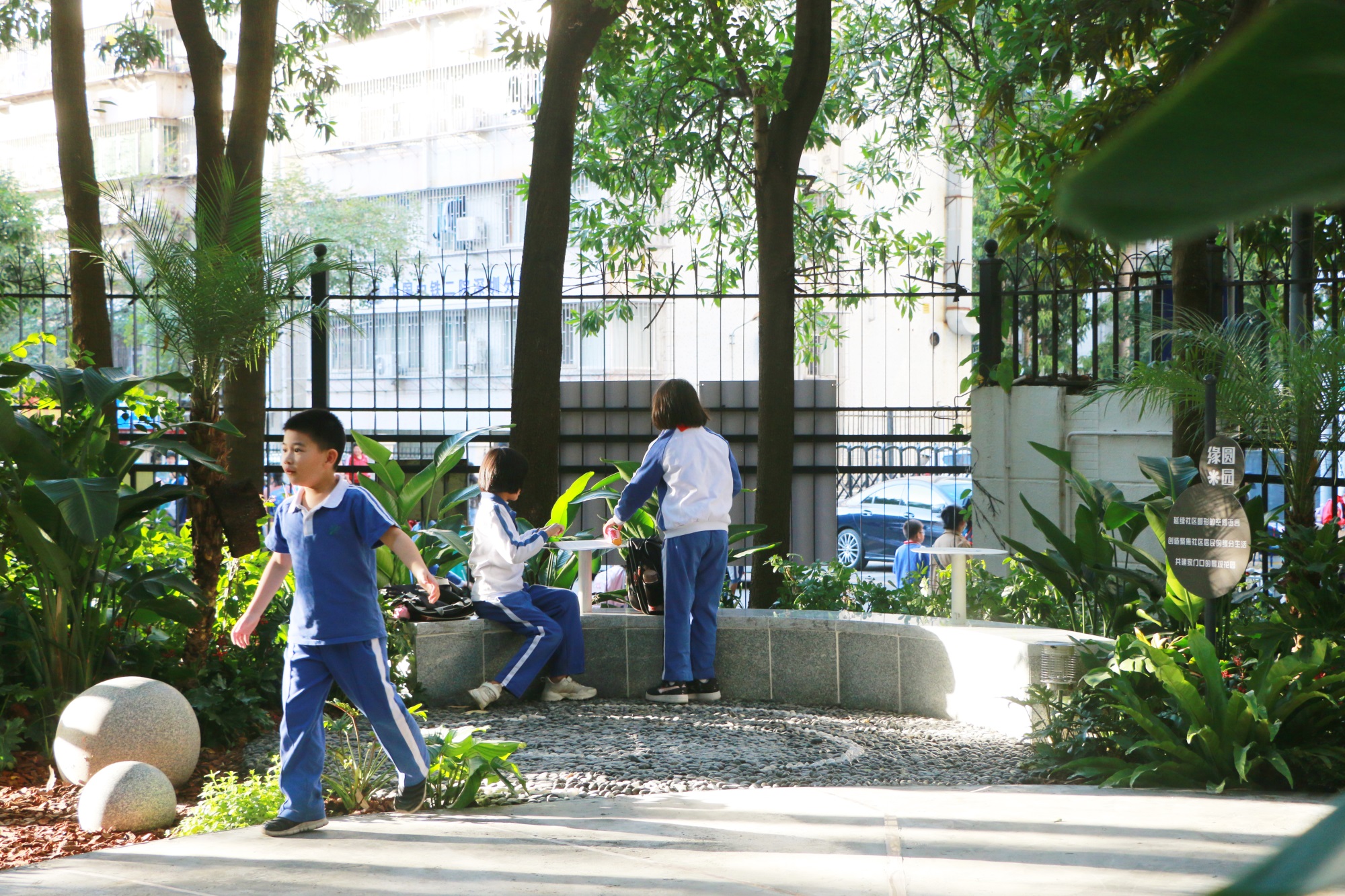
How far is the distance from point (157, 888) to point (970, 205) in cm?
2115

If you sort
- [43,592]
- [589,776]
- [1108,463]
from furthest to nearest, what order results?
[1108,463] → [43,592] → [589,776]

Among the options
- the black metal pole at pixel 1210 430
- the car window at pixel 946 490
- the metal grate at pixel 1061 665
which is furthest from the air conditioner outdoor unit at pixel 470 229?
the black metal pole at pixel 1210 430

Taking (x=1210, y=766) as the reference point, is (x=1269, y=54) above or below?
above

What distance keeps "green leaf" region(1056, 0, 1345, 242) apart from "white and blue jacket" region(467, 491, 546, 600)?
19.7 feet

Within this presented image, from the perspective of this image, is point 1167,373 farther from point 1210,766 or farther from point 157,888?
point 157,888

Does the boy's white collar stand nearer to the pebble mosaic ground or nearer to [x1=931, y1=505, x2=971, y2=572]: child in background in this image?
the pebble mosaic ground

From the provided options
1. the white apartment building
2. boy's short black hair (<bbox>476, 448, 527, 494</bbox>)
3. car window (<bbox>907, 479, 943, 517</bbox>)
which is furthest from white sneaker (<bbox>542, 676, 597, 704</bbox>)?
the white apartment building

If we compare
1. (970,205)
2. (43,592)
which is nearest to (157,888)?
(43,592)

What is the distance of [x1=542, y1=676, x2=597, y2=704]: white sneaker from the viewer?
6.49m

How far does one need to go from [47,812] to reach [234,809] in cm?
98

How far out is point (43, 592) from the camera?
5.31 metres

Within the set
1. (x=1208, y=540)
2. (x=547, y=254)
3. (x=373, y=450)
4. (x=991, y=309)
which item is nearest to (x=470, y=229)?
(x=547, y=254)

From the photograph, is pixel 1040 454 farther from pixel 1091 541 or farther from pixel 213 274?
pixel 213 274

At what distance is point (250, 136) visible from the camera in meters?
7.59
